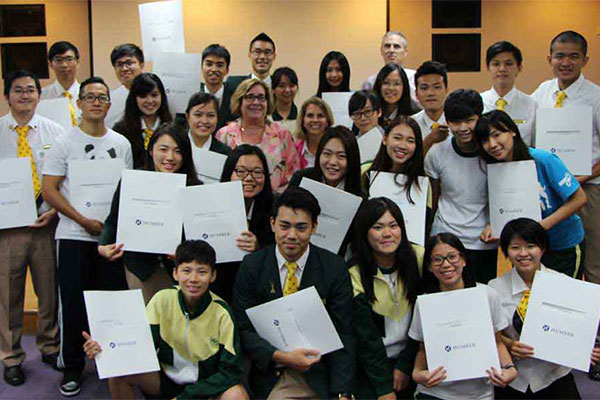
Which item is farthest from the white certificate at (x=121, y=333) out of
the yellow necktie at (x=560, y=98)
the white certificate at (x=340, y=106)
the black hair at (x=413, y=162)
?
the yellow necktie at (x=560, y=98)

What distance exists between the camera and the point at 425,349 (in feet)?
8.76

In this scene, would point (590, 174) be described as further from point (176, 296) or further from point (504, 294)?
point (176, 296)

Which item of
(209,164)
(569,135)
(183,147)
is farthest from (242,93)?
(569,135)

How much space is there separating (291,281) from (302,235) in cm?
23

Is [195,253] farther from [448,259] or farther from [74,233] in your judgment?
[448,259]

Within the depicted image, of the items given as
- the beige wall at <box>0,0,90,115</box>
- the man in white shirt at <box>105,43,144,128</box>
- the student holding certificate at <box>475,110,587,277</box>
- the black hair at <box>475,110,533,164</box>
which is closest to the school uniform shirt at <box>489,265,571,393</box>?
the student holding certificate at <box>475,110,587,277</box>

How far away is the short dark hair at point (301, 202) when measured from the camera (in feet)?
9.00

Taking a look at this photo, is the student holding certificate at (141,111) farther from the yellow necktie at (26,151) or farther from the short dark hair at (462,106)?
the short dark hair at (462,106)

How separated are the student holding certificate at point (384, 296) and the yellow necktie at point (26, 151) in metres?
1.97

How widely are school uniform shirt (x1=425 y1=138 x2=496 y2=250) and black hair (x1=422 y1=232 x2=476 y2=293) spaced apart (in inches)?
13.4

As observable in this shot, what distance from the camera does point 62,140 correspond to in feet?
10.8

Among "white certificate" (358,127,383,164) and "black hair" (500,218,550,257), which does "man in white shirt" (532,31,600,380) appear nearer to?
"black hair" (500,218,550,257)

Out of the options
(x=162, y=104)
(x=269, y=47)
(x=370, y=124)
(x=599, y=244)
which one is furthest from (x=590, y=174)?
(x=162, y=104)

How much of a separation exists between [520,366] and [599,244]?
4.67 ft
